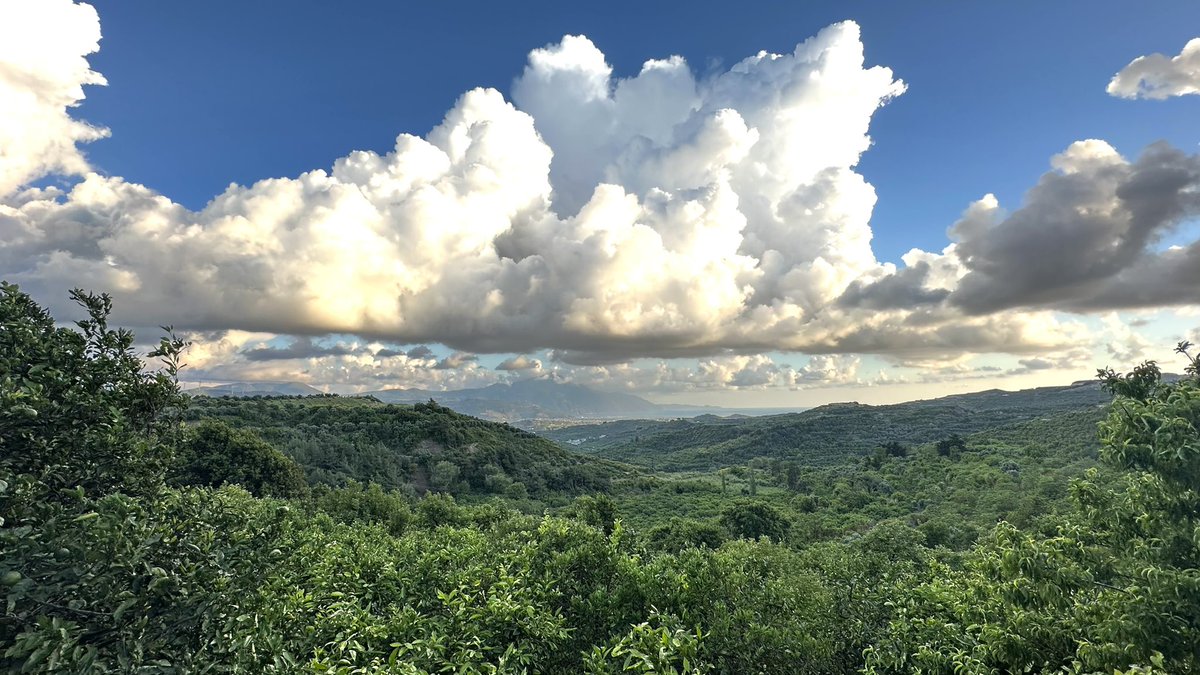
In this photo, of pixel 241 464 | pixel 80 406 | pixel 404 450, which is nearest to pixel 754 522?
pixel 241 464

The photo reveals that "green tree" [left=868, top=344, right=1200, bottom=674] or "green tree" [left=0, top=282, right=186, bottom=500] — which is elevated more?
"green tree" [left=0, top=282, right=186, bottom=500]

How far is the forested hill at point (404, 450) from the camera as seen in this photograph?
130375mm

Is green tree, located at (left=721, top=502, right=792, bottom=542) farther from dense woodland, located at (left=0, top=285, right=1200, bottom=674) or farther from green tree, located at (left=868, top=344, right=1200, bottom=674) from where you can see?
green tree, located at (left=868, top=344, right=1200, bottom=674)

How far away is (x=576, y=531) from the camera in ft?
63.1

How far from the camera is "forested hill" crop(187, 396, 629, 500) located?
130 m

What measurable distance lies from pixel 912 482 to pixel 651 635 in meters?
178

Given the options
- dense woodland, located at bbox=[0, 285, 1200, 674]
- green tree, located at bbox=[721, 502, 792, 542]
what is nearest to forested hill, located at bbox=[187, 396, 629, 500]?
green tree, located at bbox=[721, 502, 792, 542]

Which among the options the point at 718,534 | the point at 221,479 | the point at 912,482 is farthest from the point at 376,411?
the point at 912,482

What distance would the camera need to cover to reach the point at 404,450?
163 metres

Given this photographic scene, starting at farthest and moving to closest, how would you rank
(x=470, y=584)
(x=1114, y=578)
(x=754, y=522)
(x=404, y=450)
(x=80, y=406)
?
1. (x=404, y=450)
2. (x=754, y=522)
3. (x=470, y=584)
4. (x=1114, y=578)
5. (x=80, y=406)

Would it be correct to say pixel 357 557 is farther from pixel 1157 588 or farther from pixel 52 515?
pixel 1157 588

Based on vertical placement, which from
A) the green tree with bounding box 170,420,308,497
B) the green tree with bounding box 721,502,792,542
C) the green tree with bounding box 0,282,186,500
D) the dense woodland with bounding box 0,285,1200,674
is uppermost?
the green tree with bounding box 0,282,186,500

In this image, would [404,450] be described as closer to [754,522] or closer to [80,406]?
[754,522]

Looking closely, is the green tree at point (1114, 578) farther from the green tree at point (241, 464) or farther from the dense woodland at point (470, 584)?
the green tree at point (241, 464)
